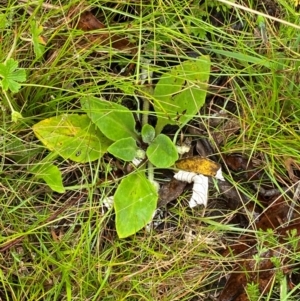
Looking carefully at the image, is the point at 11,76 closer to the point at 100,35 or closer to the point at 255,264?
the point at 100,35

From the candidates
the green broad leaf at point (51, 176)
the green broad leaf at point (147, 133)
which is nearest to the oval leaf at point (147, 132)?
the green broad leaf at point (147, 133)

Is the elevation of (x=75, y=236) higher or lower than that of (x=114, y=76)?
lower

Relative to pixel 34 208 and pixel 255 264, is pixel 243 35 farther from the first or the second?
pixel 34 208

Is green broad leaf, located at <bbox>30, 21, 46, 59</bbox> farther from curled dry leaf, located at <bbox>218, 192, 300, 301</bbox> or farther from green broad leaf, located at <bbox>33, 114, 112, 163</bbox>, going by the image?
curled dry leaf, located at <bbox>218, 192, 300, 301</bbox>

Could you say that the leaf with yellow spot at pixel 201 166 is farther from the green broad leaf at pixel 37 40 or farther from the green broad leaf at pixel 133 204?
the green broad leaf at pixel 37 40

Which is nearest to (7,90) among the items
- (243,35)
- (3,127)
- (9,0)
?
(3,127)

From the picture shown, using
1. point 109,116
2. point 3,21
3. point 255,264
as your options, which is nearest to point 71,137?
point 109,116

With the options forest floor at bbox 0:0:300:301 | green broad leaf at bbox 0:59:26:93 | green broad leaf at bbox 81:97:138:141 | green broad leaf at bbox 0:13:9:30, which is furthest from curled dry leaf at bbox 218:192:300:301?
green broad leaf at bbox 0:13:9:30
